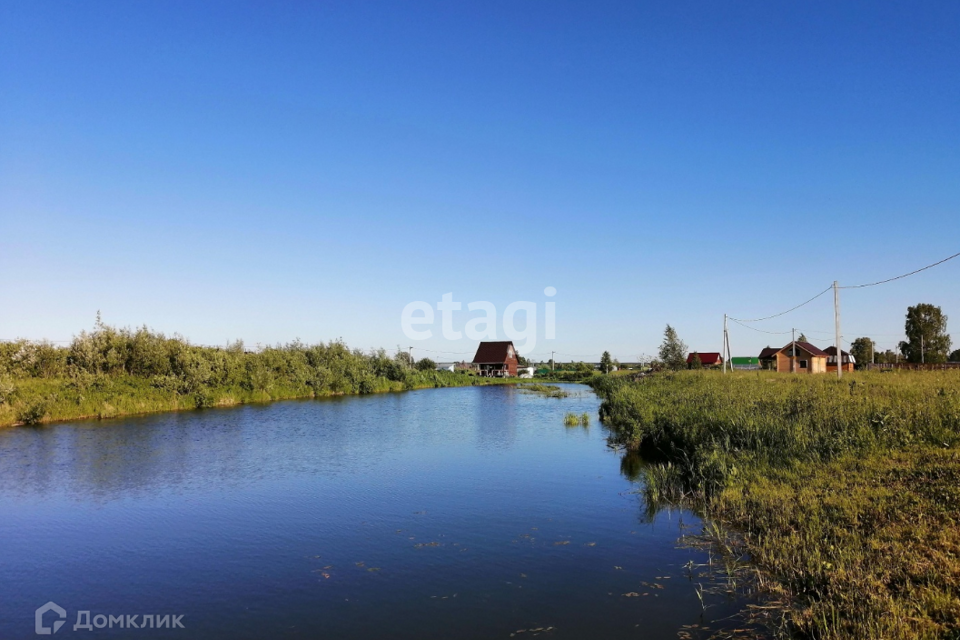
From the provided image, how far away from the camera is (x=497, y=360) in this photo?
94.1m

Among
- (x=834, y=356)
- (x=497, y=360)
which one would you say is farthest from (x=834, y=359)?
(x=497, y=360)

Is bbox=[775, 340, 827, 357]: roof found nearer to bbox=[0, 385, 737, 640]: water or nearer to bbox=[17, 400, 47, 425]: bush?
bbox=[0, 385, 737, 640]: water

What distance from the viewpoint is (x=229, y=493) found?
14.8m

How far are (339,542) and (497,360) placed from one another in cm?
8344

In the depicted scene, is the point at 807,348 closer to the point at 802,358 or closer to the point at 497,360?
the point at 802,358

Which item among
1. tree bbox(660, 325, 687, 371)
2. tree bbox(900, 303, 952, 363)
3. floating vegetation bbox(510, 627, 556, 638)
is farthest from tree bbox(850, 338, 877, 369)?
floating vegetation bbox(510, 627, 556, 638)

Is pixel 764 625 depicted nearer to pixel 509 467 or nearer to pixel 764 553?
pixel 764 553

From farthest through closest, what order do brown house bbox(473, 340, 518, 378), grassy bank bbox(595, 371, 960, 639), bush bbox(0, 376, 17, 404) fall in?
A: brown house bbox(473, 340, 518, 378) < bush bbox(0, 376, 17, 404) < grassy bank bbox(595, 371, 960, 639)

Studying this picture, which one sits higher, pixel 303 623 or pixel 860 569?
pixel 860 569

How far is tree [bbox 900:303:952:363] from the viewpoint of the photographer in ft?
233

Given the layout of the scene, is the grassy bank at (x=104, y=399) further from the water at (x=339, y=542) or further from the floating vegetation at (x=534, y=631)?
the floating vegetation at (x=534, y=631)

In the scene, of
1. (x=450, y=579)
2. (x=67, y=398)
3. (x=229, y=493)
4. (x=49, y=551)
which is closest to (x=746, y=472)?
(x=450, y=579)

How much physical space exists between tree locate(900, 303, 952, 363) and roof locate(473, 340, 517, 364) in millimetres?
57169

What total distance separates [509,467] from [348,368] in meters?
40.7
